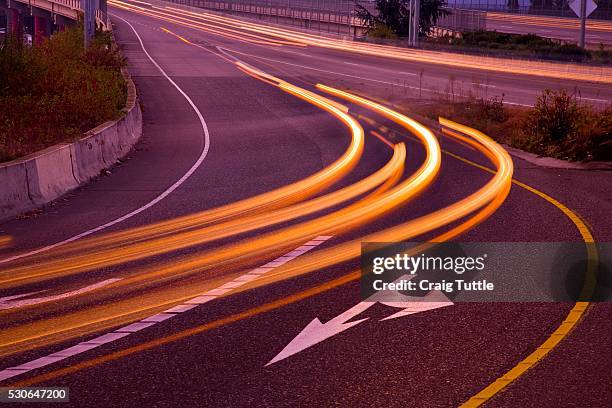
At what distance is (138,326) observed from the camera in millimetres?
7977

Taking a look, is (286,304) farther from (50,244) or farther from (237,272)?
(50,244)

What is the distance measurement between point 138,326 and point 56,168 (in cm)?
839

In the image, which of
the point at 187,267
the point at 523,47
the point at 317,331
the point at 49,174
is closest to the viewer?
the point at 317,331

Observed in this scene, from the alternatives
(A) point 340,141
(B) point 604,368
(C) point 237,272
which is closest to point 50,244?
(C) point 237,272

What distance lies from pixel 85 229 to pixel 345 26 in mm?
80371

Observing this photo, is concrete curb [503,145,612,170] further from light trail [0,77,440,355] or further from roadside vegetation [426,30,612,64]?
roadside vegetation [426,30,612,64]

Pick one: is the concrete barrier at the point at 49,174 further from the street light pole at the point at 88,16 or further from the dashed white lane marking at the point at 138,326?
the street light pole at the point at 88,16

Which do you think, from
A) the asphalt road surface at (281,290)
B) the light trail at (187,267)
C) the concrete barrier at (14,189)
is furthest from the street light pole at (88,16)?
the concrete barrier at (14,189)

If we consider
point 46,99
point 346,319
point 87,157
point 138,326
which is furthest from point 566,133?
point 138,326

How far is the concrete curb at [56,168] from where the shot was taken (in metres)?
13.9

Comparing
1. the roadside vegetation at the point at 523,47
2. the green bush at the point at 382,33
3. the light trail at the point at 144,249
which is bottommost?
the light trail at the point at 144,249

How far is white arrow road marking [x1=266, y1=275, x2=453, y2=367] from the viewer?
7.50 m

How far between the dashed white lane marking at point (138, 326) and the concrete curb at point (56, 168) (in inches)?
197

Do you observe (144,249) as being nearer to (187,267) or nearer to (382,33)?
(187,267)
